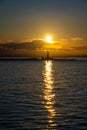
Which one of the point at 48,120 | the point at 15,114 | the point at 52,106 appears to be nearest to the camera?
the point at 48,120

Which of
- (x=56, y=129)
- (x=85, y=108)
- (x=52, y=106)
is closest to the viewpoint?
(x=56, y=129)

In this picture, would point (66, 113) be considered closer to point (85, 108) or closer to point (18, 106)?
point (85, 108)

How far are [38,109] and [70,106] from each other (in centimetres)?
363

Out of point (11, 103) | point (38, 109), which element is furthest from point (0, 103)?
point (38, 109)

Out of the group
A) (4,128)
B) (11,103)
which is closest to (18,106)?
(11,103)

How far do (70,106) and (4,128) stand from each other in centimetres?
1149

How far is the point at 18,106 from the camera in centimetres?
3516

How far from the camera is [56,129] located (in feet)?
82.5

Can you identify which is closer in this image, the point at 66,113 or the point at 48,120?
the point at 48,120

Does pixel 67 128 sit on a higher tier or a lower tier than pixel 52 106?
lower

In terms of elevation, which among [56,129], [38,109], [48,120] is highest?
[38,109]

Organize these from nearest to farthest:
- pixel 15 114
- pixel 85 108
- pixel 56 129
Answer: pixel 56 129, pixel 15 114, pixel 85 108

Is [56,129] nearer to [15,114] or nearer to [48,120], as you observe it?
[48,120]

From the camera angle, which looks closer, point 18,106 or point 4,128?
point 4,128
